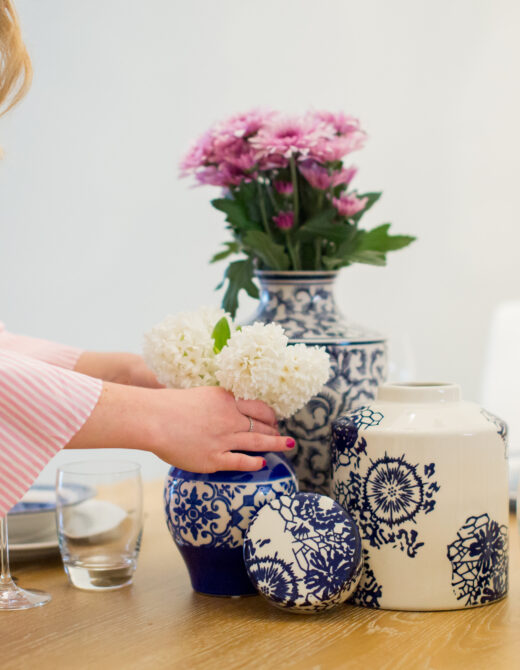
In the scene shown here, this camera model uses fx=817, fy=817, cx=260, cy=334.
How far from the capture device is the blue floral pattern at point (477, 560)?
0.78m

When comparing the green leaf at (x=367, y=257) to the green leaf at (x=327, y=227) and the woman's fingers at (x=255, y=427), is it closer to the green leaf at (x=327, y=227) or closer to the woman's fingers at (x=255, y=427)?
the green leaf at (x=327, y=227)

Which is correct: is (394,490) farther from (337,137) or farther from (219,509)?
(337,137)

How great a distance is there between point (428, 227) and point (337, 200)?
1645 millimetres

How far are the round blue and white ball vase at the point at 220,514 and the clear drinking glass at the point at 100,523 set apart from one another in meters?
0.06

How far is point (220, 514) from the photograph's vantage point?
2.64ft

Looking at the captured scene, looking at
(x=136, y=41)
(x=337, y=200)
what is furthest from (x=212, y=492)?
(x=136, y=41)

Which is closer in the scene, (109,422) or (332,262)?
(109,422)

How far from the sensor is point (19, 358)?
76cm

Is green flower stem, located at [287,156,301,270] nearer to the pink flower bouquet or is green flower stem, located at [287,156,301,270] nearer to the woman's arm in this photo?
the pink flower bouquet

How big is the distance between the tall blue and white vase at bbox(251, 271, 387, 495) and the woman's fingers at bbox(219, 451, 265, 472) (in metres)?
0.17

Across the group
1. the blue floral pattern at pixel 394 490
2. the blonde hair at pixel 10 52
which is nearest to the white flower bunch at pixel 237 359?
the blue floral pattern at pixel 394 490

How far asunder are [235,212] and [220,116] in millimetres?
1701

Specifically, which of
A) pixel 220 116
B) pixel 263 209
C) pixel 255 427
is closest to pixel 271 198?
pixel 263 209

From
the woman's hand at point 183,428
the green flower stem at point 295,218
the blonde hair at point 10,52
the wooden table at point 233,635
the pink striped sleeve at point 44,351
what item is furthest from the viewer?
the pink striped sleeve at point 44,351
